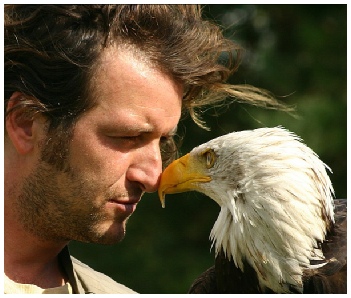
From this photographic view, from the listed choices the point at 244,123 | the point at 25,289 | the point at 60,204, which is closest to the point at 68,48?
the point at 60,204

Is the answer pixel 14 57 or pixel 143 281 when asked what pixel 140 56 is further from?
pixel 143 281

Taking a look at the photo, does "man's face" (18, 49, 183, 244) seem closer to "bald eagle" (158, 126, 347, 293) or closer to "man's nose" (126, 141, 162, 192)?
"man's nose" (126, 141, 162, 192)

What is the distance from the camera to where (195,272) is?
6406 millimetres

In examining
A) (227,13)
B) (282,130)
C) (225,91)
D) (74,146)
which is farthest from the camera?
(227,13)

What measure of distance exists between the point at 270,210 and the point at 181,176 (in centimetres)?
35

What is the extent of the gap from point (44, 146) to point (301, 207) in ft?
2.87

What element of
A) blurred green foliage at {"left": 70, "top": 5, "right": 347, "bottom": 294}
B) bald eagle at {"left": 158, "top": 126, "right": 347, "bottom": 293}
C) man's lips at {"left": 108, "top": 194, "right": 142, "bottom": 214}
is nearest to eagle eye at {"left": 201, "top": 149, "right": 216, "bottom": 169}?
bald eagle at {"left": 158, "top": 126, "right": 347, "bottom": 293}

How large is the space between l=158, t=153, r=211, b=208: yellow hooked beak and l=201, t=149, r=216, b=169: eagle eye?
0.03 metres

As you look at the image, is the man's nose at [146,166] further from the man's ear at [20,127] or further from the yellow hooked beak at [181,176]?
the man's ear at [20,127]

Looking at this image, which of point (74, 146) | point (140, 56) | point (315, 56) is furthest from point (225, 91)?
point (315, 56)

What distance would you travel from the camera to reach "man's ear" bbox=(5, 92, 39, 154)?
252cm

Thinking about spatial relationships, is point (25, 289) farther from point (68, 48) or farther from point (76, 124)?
point (68, 48)

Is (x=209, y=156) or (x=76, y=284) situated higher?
(x=209, y=156)

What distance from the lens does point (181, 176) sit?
8.98ft
